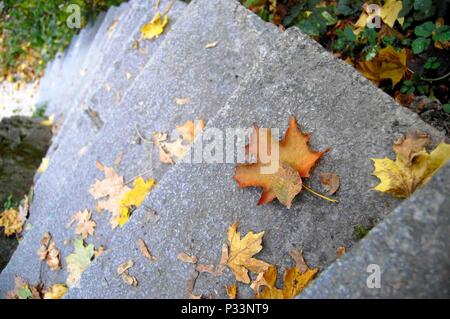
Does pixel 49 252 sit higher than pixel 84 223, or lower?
lower

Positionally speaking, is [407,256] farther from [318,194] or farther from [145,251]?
[145,251]

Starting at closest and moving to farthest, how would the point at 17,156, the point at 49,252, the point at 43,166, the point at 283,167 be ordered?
the point at 283,167, the point at 49,252, the point at 43,166, the point at 17,156

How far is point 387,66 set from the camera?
79.4 inches

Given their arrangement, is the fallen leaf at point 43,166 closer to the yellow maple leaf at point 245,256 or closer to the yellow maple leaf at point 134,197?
the yellow maple leaf at point 134,197

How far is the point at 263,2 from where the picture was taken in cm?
261

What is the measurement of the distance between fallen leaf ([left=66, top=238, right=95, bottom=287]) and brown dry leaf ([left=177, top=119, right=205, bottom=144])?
0.77 meters

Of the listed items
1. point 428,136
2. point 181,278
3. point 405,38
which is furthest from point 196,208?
point 405,38

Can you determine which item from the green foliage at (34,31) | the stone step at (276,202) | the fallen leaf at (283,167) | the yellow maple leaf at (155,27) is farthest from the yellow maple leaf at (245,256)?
the green foliage at (34,31)

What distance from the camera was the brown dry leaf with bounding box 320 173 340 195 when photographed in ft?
4.51

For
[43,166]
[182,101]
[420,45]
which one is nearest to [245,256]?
[182,101]

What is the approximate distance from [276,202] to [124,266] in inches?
28.1

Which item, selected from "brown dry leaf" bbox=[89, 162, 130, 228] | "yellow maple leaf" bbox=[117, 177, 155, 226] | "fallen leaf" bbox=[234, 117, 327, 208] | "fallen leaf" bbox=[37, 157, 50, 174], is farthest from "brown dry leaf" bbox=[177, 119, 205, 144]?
"fallen leaf" bbox=[37, 157, 50, 174]
